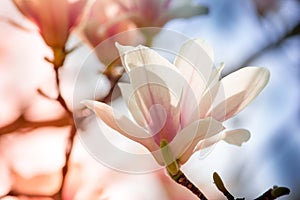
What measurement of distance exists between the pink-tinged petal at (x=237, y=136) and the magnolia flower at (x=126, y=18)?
240 millimetres

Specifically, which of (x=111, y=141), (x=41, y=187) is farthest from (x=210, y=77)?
(x=41, y=187)

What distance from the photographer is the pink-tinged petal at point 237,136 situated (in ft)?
1.37

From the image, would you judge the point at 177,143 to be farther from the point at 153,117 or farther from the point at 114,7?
the point at 114,7

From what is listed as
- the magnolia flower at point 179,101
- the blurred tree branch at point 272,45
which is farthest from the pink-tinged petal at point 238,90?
the blurred tree branch at point 272,45

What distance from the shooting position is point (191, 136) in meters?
0.43

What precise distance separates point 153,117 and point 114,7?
0.23 meters

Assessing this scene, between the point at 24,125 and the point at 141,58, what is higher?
the point at 141,58

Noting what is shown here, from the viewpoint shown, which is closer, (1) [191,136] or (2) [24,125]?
(1) [191,136]

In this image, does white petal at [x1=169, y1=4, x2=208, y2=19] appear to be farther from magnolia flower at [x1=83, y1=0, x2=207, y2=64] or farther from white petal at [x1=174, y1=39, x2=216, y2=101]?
white petal at [x1=174, y1=39, x2=216, y2=101]

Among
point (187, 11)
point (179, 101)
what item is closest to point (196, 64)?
point (179, 101)

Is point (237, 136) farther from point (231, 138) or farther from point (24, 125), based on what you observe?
point (24, 125)

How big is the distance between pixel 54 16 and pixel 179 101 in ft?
0.72

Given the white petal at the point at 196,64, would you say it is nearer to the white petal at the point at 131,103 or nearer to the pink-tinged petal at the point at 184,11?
the white petal at the point at 131,103

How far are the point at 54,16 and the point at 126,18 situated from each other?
0.09 m
